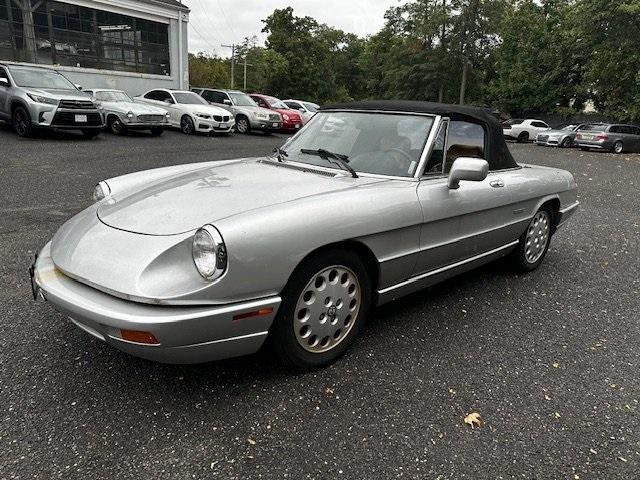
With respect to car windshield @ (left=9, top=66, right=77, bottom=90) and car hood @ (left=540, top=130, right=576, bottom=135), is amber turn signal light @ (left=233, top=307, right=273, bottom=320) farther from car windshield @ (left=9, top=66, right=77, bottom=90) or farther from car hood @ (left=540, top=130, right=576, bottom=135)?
car hood @ (left=540, top=130, right=576, bottom=135)

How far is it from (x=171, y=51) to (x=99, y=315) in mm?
24221

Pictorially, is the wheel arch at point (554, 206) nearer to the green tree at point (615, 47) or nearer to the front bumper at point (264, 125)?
the front bumper at point (264, 125)

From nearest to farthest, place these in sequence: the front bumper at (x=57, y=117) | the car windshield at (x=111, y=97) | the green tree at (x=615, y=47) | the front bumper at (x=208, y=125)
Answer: the front bumper at (x=57, y=117) → the car windshield at (x=111, y=97) → the front bumper at (x=208, y=125) → the green tree at (x=615, y=47)

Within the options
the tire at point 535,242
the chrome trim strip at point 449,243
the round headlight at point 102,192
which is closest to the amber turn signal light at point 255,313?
the chrome trim strip at point 449,243

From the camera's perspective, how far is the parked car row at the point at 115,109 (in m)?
11.5

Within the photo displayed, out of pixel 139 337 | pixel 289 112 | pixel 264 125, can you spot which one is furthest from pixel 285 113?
pixel 139 337

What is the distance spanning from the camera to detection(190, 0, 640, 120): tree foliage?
24438 millimetres

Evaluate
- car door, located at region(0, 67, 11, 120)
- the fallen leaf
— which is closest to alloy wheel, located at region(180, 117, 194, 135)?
car door, located at region(0, 67, 11, 120)

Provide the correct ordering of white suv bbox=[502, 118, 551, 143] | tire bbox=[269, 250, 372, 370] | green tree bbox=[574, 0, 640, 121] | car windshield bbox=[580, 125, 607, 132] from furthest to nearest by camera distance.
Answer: white suv bbox=[502, 118, 551, 143], green tree bbox=[574, 0, 640, 121], car windshield bbox=[580, 125, 607, 132], tire bbox=[269, 250, 372, 370]

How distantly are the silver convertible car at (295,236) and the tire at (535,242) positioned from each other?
0.70ft

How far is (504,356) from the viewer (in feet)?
9.64

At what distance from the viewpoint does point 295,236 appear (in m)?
2.33

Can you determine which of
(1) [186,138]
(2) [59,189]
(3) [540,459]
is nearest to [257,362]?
(3) [540,459]

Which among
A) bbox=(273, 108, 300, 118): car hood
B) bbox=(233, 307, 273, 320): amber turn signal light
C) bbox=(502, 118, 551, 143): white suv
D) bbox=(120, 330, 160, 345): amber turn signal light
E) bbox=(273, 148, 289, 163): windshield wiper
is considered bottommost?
bbox=(502, 118, 551, 143): white suv
